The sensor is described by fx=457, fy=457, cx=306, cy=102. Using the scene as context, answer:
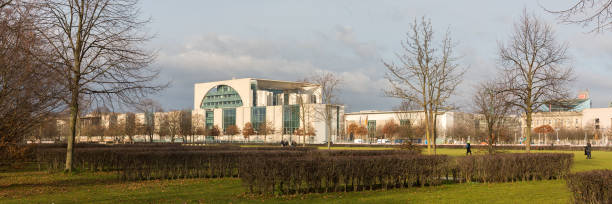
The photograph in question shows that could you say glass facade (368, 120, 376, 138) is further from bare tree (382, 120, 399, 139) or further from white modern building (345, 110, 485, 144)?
bare tree (382, 120, 399, 139)

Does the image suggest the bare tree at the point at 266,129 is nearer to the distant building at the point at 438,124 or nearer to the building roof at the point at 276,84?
the building roof at the point at 276,84

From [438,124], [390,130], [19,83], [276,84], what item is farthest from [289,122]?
[19,83]

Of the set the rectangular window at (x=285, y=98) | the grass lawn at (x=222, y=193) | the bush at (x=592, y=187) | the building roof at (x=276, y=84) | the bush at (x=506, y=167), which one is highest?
the building roof at (x=276, y=84)

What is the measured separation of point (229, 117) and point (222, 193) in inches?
3724

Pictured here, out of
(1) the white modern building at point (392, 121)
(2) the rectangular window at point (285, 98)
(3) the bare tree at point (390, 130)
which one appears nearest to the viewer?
(3) the bare tree at point (390, 130)

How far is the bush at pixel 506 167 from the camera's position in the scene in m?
16.7

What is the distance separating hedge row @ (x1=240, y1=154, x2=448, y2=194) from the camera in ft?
41.7

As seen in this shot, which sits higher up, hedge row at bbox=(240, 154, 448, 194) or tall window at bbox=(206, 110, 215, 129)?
tall window at bbox=(206, 110, 215, 129)

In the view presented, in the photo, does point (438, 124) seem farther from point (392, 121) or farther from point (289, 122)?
point (289, 122)

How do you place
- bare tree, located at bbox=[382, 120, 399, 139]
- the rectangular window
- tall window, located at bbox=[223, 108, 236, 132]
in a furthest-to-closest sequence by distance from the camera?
tall window, located at bbox=[223, 108, 236, 132]
the rectangular window
bare tree, located at bbox=[382, 120, 399, 139]

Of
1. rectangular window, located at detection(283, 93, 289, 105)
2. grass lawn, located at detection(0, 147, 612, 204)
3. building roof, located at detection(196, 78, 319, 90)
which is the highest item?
building roof, located at detection(196, 78, 319, 90)

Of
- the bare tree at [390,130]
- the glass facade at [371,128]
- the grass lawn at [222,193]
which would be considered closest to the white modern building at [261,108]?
the bare tree at [390,130]

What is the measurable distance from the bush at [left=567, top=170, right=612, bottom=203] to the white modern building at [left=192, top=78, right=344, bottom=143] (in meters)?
80.4

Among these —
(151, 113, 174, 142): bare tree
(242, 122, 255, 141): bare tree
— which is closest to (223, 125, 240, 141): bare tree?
(242, 122, 255, 141): bare tree
